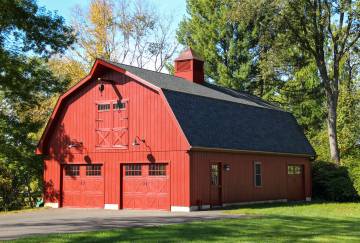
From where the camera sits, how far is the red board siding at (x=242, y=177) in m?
23.6

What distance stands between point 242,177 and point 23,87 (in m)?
11.7

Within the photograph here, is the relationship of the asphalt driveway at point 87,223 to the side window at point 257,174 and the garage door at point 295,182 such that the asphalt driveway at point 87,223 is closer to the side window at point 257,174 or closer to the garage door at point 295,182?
the side window at point 257,174

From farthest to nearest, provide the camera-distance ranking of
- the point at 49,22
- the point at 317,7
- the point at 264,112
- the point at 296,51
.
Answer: the point at 296,51 → the point at 317,7 → the point at 264,112 → the point at 49,22

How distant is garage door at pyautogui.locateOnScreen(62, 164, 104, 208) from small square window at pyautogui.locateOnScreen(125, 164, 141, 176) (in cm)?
150

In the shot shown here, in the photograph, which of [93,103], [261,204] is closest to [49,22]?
[93,103]

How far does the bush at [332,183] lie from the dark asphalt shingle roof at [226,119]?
1.51 m

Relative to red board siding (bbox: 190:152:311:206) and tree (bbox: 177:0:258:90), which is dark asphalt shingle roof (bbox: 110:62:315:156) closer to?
red board siding (bbox: 190:152:311:206)

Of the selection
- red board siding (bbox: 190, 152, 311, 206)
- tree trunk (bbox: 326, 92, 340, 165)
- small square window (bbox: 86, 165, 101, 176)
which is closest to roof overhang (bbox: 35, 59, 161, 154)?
small square window (bbox: 86, 165, 101, 176)

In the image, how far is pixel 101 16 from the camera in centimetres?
4606

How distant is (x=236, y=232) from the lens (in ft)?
48.6

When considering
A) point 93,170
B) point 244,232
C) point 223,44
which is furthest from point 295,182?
point 223,44

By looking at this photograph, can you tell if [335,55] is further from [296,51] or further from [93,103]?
[93,103]

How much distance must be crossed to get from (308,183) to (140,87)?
13.0m

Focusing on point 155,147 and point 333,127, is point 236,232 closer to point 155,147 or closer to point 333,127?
point 155,147
